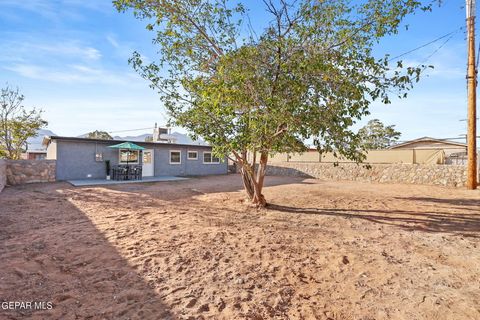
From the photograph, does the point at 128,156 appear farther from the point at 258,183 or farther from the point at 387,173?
the point at 387,173

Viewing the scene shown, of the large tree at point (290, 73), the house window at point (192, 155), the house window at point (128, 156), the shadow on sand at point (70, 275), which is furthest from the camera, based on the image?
the house window at point (192, 155)

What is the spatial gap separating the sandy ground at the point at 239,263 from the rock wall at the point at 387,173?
6.26 m

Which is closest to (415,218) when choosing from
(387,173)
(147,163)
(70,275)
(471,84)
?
(70,275)

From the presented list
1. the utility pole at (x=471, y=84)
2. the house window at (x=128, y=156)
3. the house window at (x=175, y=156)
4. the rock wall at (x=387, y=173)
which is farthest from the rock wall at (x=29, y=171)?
the utility pole at (x=471, y=84)

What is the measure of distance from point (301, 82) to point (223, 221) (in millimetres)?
3854

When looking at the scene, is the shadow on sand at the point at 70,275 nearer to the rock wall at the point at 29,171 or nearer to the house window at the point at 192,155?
the rock wall at the point at 29,171

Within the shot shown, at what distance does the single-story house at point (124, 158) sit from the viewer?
14.4 metres

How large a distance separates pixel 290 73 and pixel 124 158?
1398 centimetres

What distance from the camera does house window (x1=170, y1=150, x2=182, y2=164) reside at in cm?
1876

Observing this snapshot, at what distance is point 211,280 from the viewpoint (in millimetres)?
3348

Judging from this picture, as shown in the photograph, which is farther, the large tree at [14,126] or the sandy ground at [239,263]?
the large tree at [14,126]

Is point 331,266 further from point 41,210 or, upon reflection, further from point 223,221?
point 41,210

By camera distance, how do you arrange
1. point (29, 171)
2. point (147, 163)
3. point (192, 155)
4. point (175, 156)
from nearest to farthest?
point (29, 171)
point (147, 163)
point (175, 156)
point (192, 155)

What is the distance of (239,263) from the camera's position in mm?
3867
